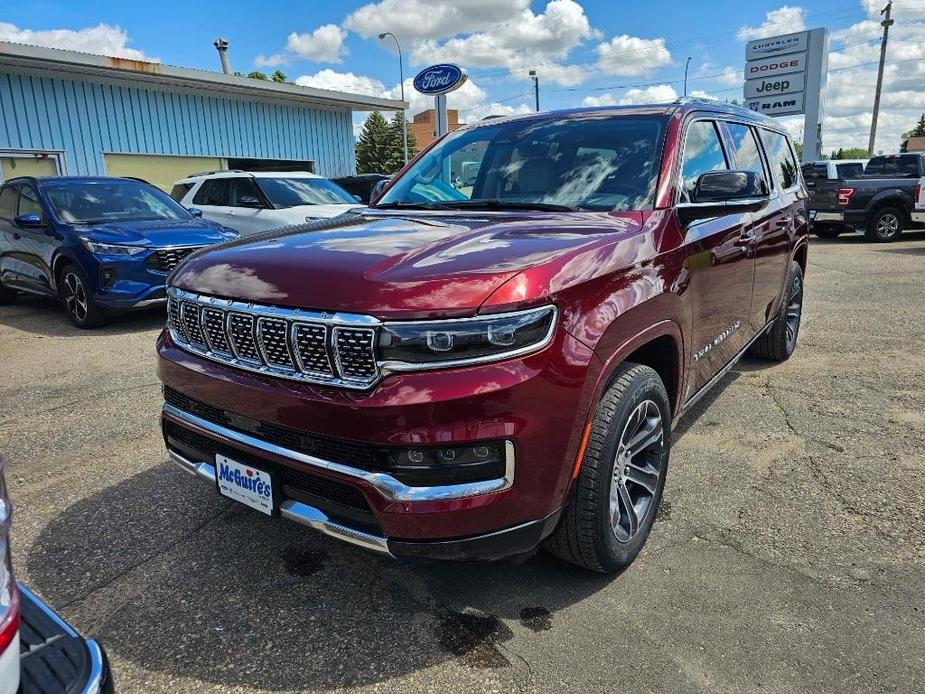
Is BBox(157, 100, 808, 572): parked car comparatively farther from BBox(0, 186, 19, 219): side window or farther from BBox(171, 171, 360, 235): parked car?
BBox(0, 186, 19, 219): side window

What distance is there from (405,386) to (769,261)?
10.8 ft

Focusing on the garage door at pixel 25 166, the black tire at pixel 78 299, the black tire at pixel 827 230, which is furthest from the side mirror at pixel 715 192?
the black tire at pixel 827 230

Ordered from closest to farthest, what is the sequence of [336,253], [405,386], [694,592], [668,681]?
[405,386], [668,681], [336,253], [694,592]

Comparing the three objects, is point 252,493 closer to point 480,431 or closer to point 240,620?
point 240,620

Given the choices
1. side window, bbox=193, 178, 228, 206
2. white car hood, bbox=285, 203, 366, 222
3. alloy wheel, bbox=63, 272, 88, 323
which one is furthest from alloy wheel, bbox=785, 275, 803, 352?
side window, bbox=193, 178, 228, 206

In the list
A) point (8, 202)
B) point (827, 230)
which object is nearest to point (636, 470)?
point (8, 202)

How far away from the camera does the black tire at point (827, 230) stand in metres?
16.0

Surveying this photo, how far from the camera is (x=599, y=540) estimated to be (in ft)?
7.85

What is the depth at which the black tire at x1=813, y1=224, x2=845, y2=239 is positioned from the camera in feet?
52.4

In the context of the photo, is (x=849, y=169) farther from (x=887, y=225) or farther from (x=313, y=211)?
(x=313, y=211)

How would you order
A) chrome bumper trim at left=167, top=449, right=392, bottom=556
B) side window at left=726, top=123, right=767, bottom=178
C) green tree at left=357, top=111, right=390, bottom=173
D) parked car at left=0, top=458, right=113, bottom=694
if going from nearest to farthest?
1. parked car at left=0, top=458, right=113, bottom=694
2. chrome bumper trim at left=167, top=449, right=392, bottom=556
3. side window at left=726, top=123, right=767, bottom=178
4. green tree at left=357, top=111, right=390, bottom=173

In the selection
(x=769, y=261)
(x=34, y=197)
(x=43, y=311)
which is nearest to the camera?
(x=769, y=261)

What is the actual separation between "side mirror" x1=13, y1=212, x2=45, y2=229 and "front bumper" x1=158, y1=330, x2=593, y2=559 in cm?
676

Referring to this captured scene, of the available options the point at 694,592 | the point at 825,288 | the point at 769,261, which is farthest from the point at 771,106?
the point at 694,592
